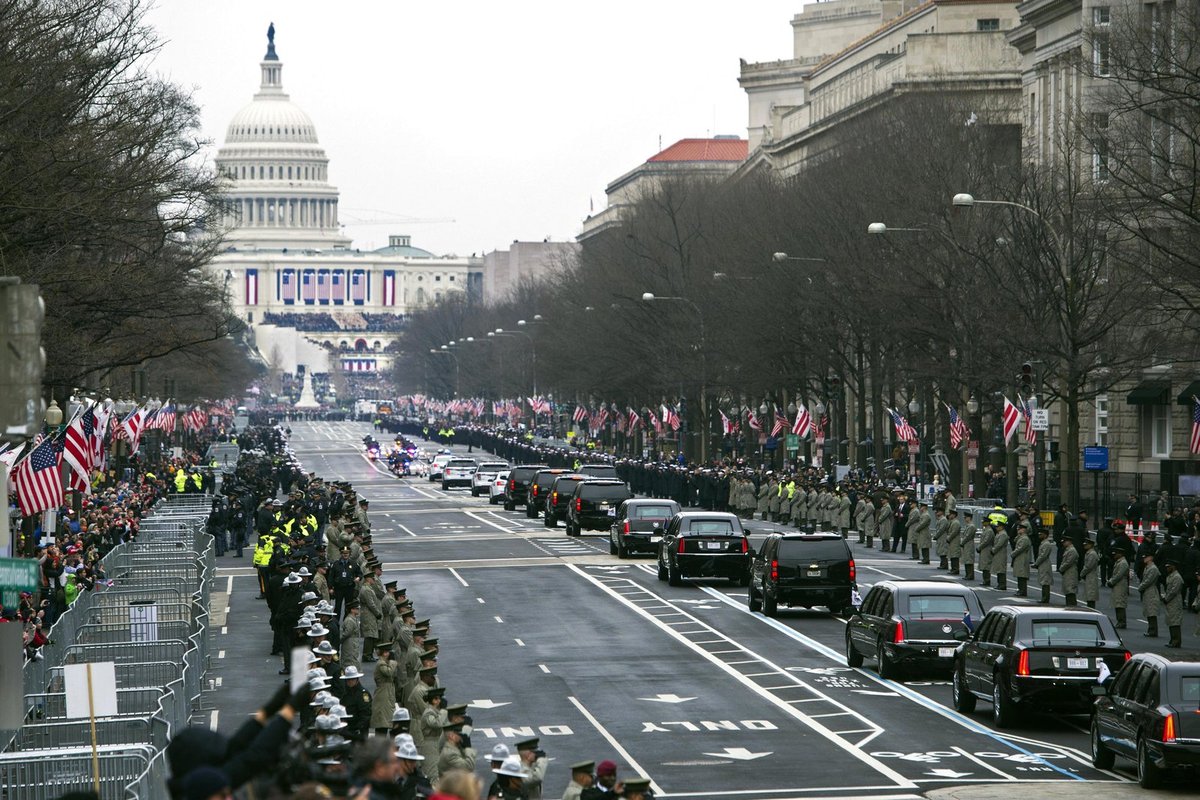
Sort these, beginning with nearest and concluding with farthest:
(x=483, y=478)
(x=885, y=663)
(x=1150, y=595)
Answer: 1. (x=885, y=663)
2. (x=1150, y=595)
3. (x=483, y=478)

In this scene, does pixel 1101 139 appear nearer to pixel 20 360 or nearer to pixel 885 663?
pixel 885 663

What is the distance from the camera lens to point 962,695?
2612 centimetres

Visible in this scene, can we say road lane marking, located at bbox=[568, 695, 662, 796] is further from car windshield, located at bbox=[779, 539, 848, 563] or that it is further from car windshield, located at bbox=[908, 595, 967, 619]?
car windshield, located at bbox=[779, 539, 848, 563]

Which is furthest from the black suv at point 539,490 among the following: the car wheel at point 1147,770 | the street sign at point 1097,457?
the car wheel at point 1147,770

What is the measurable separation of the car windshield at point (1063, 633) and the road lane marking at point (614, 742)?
4.58 metres

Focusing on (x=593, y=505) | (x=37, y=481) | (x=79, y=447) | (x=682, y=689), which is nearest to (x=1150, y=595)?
(x=682, y=689)

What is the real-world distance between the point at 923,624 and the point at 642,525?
21627mm

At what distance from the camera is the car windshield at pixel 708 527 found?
42781mm

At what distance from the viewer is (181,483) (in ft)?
218

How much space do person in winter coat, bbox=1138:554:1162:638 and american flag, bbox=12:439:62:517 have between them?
15507 millimetres

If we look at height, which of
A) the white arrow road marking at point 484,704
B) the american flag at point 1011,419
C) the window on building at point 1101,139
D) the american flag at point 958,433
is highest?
the window on building at point 1101,139

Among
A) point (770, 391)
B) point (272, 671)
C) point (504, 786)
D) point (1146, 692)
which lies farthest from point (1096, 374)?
point (504, 786)

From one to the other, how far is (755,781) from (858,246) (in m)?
47.6

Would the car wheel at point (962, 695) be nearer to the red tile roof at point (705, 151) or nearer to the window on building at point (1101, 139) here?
the window on building at point (1101, 139)
